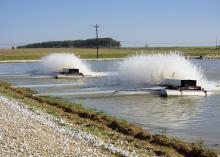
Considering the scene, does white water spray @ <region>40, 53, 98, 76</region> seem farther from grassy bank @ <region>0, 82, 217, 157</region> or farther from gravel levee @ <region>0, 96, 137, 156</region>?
gravel levee @ <region>0, 96, 137, 156</region>

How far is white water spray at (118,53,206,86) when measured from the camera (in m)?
44.4

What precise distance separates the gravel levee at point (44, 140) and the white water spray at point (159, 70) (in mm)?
27299

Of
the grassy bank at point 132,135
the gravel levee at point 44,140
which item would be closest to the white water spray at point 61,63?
the grassy bank at point 132,135

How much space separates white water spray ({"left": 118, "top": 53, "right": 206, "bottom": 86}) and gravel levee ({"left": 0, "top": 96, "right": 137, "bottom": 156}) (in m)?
27.3

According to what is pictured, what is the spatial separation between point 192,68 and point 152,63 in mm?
3773

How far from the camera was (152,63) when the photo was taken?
46.6 meters

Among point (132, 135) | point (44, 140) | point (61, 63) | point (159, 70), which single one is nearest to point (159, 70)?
point (159, 70)

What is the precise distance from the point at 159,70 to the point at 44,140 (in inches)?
1283

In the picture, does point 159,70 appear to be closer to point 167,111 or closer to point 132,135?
point 167,111

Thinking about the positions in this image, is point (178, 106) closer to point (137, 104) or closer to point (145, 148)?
point (137, 104)

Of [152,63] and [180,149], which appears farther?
[152,63]

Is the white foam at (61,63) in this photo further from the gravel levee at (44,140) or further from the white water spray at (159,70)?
the gravel levee at (44,140)

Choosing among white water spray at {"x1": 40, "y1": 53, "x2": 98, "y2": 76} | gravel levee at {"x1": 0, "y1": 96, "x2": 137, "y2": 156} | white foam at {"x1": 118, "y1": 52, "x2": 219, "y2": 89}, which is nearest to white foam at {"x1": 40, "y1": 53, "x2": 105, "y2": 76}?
white water spray at {"x1": 40, "y1": 53, "x2": 98, "y2": 76}

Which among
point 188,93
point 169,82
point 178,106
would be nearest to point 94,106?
point 178,106
